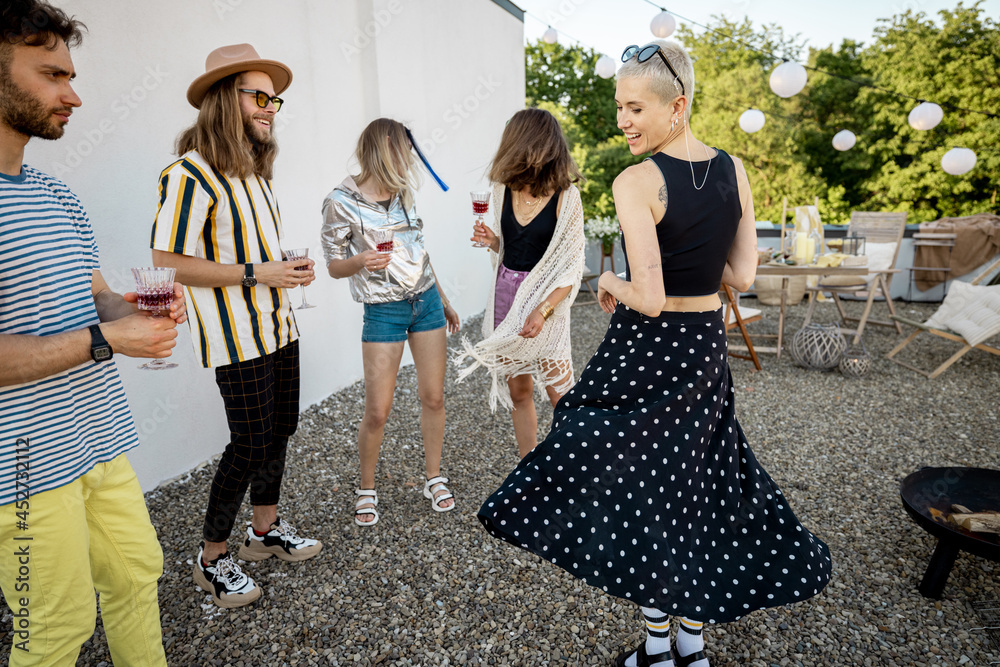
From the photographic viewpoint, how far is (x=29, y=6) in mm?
1186

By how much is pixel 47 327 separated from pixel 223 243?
0.72 metres

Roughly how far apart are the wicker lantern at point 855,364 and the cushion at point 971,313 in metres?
0.68

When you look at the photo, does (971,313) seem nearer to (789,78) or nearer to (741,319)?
(741,319)

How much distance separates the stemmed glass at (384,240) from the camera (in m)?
2.30

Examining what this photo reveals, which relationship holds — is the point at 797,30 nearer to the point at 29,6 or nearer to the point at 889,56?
the point at 889,56

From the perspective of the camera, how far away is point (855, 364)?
491 centimetres

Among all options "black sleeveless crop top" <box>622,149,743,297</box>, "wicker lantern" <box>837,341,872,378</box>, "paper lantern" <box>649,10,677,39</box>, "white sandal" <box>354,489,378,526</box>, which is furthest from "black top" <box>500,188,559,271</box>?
"paper lantern" <box>649,10,677,39</box>

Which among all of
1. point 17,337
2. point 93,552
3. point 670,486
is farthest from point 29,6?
point 670,486

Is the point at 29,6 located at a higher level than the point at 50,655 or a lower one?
higher

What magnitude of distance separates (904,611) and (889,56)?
65.0ft

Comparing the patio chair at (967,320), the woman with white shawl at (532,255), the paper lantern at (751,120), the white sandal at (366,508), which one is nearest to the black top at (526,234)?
the woman with white shawl at (532,255)

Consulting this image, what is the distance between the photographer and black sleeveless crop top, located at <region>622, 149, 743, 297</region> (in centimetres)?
152

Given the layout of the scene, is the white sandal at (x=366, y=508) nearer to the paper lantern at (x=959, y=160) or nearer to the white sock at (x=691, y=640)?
the white sock at (x=691, y=640)

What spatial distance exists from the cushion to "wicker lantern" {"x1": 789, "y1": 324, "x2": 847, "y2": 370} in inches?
32.2
